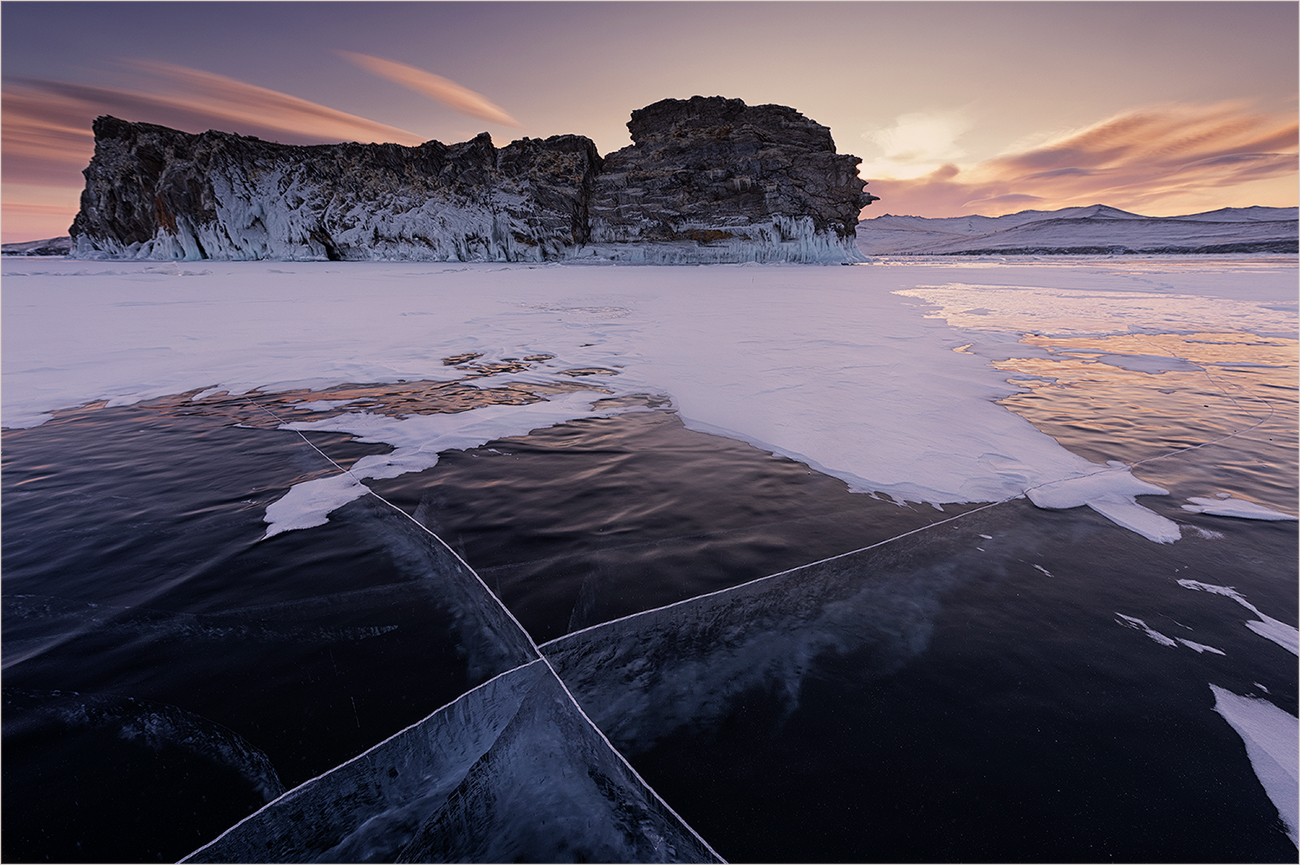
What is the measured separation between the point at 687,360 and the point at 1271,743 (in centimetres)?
639

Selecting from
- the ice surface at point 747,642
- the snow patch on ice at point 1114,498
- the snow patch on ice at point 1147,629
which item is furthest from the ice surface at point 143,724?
the snow patch on ice at point 1114,498

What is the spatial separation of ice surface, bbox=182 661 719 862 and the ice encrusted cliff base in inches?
1747

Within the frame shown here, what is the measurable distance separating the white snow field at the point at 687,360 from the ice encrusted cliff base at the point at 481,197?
26148 mm

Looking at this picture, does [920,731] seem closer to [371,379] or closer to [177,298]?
[371,379]

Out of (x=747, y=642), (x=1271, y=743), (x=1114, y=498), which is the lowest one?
(x=1271, y=743)

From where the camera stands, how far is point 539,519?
3.17m

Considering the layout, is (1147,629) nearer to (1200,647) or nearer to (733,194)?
(1200,647)

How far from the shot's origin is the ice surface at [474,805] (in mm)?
1414

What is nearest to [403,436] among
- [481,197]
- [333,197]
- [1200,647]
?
[1200,647]

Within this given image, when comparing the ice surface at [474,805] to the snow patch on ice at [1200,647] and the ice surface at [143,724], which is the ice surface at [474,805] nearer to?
the ice surface at [143,724]

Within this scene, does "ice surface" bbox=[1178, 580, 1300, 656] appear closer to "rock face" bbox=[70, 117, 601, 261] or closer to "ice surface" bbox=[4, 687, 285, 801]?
"ice surface" bbox=[4, 687, 285, 801]

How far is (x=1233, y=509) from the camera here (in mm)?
3320

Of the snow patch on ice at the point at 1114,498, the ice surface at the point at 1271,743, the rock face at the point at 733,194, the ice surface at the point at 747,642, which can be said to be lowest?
the ice surface at the point at 1271,743

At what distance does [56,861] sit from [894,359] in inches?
332
